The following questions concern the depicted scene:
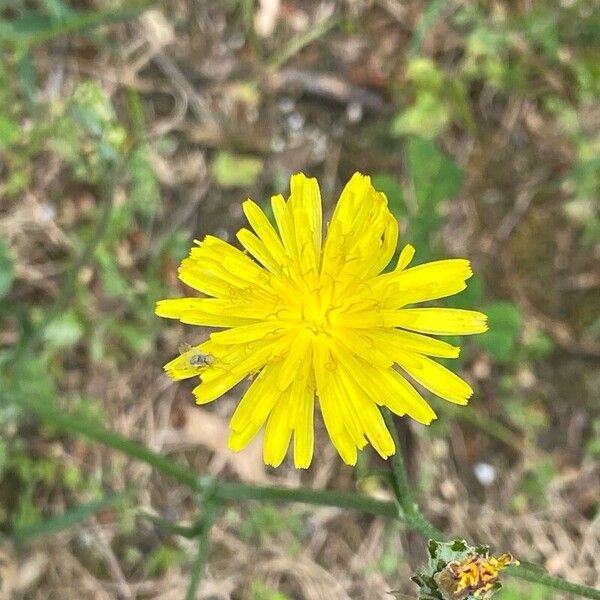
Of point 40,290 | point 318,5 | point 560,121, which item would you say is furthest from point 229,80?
point 560,121

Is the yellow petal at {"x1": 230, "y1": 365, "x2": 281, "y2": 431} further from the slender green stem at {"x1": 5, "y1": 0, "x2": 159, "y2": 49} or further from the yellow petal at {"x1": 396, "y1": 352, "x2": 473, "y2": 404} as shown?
the slender green stem at {"x1": 5, "y1": 0, "x2": 159, "y2": 49}

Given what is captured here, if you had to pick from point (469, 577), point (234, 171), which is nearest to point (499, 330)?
point (234, 171)

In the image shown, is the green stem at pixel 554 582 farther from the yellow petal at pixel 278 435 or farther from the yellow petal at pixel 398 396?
the yellow petal at pixel 278 435

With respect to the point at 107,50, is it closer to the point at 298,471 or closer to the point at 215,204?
the point at 215,204

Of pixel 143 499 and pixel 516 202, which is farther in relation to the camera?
pixel 516 202

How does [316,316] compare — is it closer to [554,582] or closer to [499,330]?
[554,582]
